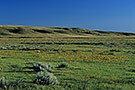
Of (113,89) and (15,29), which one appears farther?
(15,29)

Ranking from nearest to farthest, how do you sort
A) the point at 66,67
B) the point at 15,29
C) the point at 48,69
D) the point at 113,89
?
1. the point at 113,89
2. the point at 48,69
3. the point at 66,67
4. the point at 15,29

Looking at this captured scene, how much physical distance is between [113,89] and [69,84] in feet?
7.55

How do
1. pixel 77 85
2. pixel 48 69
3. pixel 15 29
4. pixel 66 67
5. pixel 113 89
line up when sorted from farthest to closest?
1. pixel 15 29
2. pixel 66 67
3. pixel 48 69
4. pixel 77 85
5. pixel 113 89

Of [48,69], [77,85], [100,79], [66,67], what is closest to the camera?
→ [77,85]

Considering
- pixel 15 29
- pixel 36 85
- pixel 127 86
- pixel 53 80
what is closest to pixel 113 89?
pixel 127 86

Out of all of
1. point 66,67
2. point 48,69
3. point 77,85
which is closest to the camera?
point 77,85

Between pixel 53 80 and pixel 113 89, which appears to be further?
pixel 53 80

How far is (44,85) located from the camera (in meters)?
10.5

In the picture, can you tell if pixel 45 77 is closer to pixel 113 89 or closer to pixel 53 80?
pixel 53 80

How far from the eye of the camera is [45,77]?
1075 cm

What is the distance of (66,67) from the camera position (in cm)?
1662

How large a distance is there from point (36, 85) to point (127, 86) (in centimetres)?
465

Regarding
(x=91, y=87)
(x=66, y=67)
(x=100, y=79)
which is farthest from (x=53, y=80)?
(x=66, y=67)

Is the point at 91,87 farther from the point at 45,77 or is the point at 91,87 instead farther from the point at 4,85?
the point at 4,85
